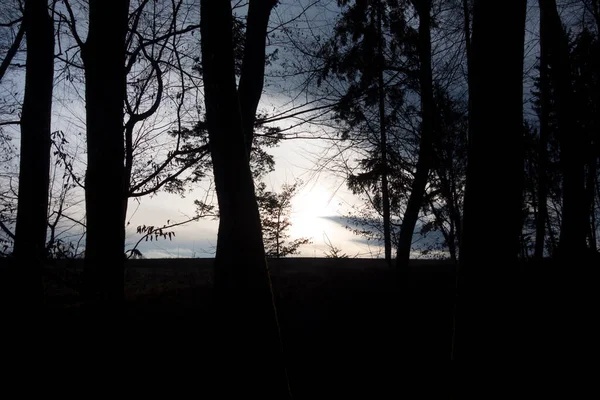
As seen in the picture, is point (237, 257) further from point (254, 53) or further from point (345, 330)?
point (254, 53)

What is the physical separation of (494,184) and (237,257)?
2.27 m

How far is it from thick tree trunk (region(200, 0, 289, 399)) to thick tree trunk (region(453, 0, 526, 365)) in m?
1.73

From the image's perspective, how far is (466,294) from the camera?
342cm

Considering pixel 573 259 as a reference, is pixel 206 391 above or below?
below

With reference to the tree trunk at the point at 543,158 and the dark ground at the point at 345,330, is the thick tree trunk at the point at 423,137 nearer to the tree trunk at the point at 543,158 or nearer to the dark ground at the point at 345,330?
the dark ground at the point at 345,330

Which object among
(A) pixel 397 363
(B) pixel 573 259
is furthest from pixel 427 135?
(A) pixel 397 363

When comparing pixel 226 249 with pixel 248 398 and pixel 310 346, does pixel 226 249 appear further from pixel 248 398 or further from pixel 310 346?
pixel 310 346

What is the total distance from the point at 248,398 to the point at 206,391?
4.83 ft

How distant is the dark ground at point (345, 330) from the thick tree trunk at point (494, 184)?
263 millimetres

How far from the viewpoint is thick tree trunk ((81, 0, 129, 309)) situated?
498 centimetres

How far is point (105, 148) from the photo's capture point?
5.17 meters

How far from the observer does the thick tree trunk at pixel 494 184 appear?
129 inches

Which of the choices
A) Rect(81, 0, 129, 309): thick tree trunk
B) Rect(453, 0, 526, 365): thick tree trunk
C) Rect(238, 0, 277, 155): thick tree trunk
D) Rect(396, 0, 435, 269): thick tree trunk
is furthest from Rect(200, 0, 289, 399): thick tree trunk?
Rect(396, 0, 435, 269): thick tree trunk

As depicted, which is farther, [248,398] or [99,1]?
[99,1]
